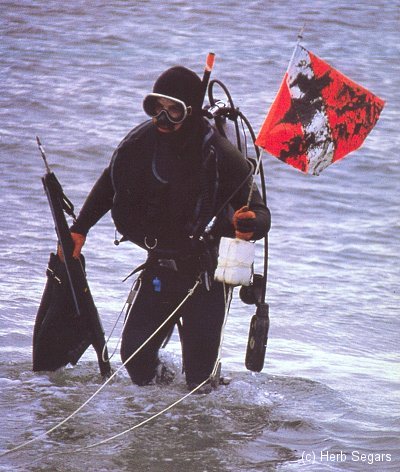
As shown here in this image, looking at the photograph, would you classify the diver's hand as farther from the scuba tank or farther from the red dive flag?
the red dive flag

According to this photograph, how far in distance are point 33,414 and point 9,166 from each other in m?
7.18

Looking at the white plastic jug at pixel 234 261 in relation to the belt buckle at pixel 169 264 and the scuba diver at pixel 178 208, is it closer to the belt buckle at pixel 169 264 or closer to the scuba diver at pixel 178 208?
the scuba diver at pixel 178 208

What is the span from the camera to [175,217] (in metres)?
5.64

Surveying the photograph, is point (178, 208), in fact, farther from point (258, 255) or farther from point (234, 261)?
point (258, 255)

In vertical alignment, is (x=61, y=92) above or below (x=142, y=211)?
below

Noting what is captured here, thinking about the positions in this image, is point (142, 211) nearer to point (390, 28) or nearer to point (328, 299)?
point (328, 299)

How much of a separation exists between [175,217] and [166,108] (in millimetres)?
547

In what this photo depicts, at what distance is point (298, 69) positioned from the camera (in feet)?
19.4

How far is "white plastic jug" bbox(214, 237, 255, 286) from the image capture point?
5.42 metres

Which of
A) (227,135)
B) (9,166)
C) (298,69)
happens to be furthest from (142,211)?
(9,166)

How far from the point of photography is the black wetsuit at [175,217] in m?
5.60

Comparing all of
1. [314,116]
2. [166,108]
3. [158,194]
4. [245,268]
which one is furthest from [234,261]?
[314,116]

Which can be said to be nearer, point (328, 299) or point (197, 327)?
point (197, 327)

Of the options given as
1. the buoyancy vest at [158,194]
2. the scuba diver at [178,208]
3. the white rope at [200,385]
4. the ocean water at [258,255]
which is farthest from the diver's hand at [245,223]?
the ocean water at [258,255]
